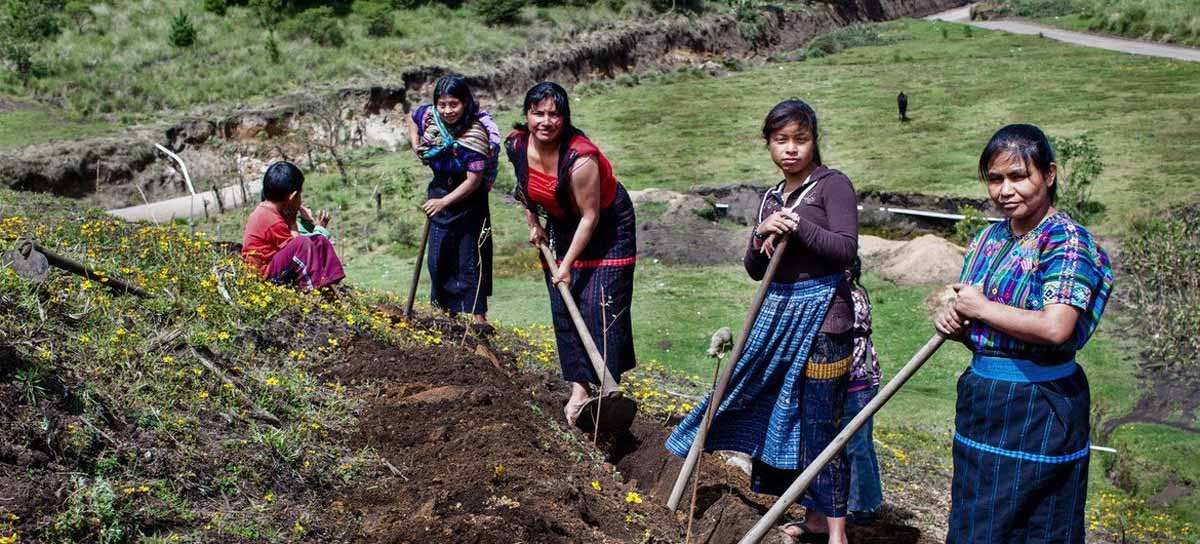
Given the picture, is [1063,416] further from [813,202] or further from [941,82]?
[941,82]

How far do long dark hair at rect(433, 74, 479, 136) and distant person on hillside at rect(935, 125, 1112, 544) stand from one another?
3.23 meters

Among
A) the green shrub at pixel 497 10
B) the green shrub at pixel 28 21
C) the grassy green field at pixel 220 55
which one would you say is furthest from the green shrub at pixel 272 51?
the green shrub at pixel 497 10

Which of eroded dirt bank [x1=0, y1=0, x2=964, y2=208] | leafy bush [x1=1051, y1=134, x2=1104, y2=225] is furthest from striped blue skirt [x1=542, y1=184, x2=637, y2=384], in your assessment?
leafy bush [x1=1051, y1=134, x2=1104, y2=225]

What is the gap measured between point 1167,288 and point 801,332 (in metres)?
6.96

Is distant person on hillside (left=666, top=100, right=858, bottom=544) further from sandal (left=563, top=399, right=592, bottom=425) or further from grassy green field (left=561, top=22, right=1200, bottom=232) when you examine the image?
grassy green field (left=561, top=22, right=1200, bottom=232)

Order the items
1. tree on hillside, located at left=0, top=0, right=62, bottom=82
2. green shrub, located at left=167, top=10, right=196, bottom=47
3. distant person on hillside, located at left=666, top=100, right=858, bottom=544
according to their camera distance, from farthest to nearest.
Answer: green shrub, located at left=167, top=10, right=196, bottom=47
tree on hillside, located at left=0, top=0, right=62, bottom=82
distant person on hillside, located at left=666, top=100, right=858, bottom=544

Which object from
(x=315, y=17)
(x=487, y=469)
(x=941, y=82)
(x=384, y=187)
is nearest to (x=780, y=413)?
(x=487, y=469)

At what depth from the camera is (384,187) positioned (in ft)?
45.7

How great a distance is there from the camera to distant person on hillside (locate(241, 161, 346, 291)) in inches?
212

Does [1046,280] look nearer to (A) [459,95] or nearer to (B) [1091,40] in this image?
(A) [459,95]

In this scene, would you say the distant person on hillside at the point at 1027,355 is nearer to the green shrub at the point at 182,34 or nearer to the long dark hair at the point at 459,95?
the long dark hair at the point at 459,95

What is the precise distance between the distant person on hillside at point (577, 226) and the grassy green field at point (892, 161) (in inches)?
94.0

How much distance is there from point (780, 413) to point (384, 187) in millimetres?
10923

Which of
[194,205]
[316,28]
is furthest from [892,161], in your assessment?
[316,28]
